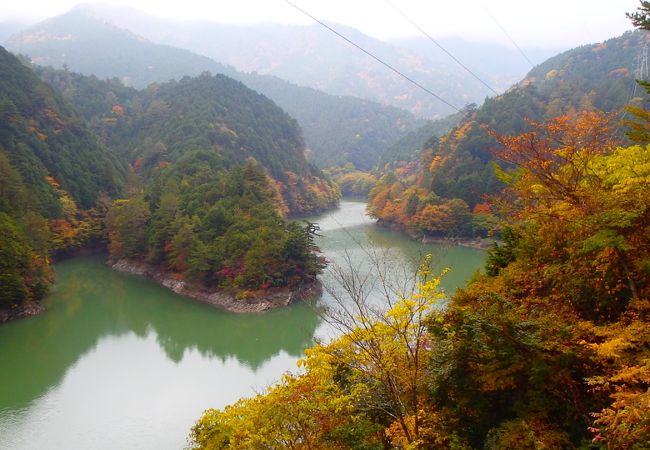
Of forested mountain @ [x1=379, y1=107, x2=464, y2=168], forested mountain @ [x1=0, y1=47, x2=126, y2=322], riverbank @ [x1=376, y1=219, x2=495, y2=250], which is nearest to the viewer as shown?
forested mountain @ [x1=0, y1=47, x2=126, y2=322]

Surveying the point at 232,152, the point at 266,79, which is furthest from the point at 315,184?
the point at 266,79

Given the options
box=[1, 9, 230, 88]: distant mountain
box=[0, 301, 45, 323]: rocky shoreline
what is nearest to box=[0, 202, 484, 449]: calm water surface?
box=[0, 301, 45, 323]: rocky shoreline

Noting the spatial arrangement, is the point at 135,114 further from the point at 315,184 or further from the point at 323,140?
the point at 323,140

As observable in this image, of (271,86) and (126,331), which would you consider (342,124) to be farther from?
(126,331)

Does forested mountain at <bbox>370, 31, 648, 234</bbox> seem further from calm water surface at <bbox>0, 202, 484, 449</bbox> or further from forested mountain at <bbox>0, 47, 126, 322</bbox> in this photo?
forested mountain at <bbox>0, 47, 126, 322</bbox>

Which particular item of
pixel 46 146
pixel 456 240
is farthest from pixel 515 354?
pixel 46 146

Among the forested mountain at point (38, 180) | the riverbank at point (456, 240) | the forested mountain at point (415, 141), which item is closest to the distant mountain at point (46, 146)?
the forested mountain at point (38, 180)
